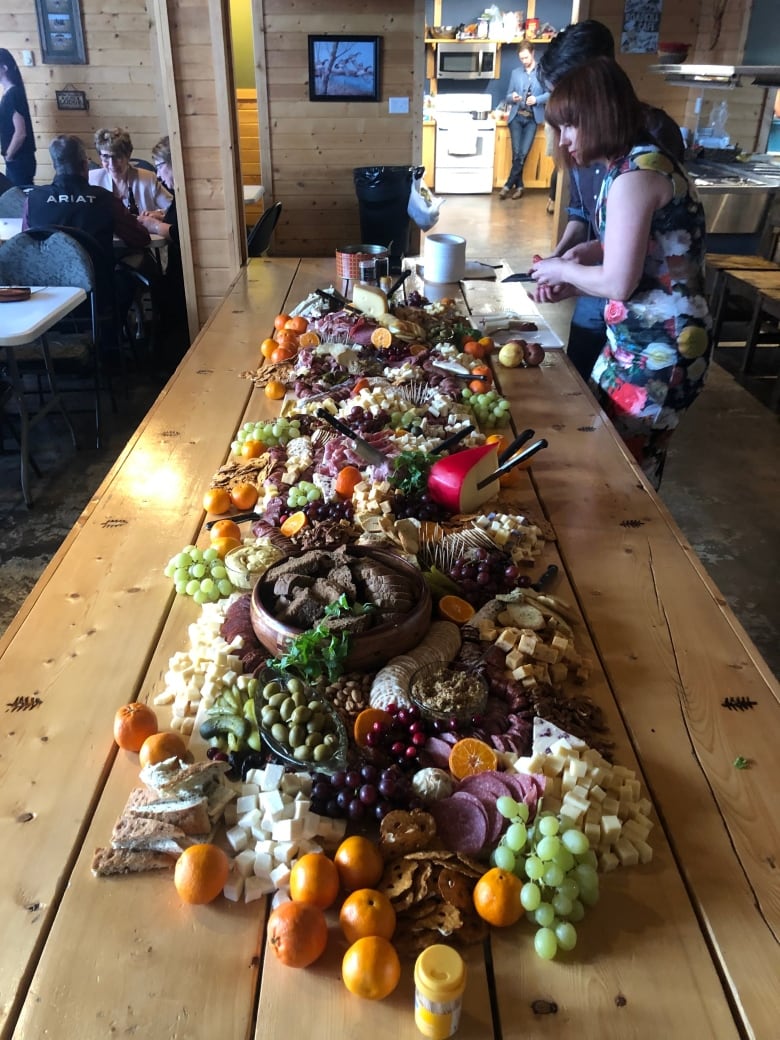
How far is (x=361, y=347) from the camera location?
7.55 ft

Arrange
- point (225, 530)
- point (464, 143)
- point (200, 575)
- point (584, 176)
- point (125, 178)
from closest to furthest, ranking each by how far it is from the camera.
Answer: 1. point (200, 575)
2. point (225, 530)
3. point (584, 176)
4. point (125, 178)
5. point (464, 143)

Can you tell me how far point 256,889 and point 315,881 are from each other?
0.07 metres

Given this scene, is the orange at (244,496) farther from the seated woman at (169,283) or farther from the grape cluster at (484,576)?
the seated woman at (169,283)

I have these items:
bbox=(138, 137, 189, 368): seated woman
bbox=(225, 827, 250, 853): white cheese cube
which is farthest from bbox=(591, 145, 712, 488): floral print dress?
bbox=(138, 137, 189, 368): seated woman

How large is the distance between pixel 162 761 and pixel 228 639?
0.23 meters

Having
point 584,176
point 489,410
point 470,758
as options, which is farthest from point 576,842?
point 584,176

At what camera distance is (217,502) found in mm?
1542

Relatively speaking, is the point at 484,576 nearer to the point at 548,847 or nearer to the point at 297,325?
the point at 548,847

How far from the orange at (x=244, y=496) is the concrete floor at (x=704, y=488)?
1.33 meters

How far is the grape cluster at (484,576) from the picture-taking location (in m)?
1.28

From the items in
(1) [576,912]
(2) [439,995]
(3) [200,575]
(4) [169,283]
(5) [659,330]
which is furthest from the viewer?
(4) [169,283]

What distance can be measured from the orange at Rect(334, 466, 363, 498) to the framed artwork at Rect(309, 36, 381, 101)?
4.46m

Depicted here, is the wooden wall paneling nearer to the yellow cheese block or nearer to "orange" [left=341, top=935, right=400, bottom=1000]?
the yellow cheese block

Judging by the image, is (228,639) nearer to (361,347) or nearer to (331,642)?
(331,642)
